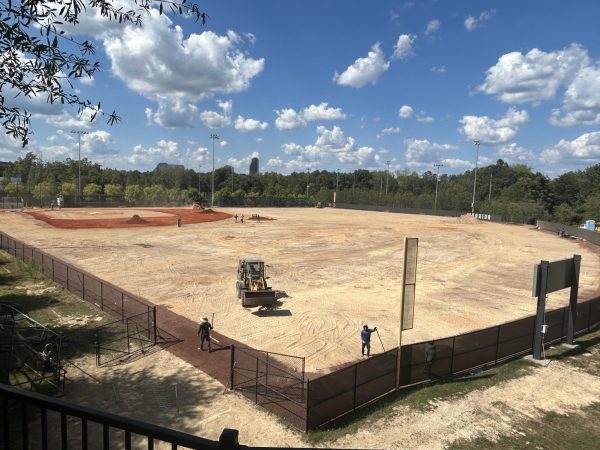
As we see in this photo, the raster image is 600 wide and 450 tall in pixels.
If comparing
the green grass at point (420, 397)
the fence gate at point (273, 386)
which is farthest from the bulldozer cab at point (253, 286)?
the green grass at point (420, 397)

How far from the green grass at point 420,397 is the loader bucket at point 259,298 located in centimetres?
1128

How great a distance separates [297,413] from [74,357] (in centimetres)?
993

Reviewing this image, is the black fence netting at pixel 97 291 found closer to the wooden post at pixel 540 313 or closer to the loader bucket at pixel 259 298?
the loader bucket at pixel 259 298

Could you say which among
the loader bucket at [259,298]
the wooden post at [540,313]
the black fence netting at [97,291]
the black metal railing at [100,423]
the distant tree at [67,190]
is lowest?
the black fence netting at [97,291]

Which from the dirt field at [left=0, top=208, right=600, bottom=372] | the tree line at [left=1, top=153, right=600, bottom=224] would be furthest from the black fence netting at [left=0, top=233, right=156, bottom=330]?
the tree line at [left=1, top=153, right=600, bottom=224]

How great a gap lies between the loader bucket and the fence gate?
7.44 m

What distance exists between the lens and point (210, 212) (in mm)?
93062

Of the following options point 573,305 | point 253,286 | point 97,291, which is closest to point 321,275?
point 253,286

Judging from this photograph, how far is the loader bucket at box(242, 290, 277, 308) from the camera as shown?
25.1m

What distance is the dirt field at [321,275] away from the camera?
22.6 meters

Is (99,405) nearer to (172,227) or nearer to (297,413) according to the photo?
(297,413)

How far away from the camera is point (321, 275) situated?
3544 cm

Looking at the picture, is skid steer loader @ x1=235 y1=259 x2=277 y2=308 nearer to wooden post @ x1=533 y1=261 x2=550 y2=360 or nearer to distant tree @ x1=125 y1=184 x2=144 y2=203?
wooden post @ x1=533 y1=261 x2=550 y2=360

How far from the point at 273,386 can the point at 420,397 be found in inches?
200
